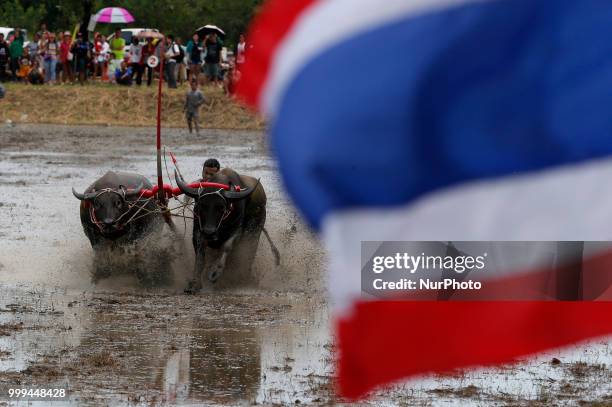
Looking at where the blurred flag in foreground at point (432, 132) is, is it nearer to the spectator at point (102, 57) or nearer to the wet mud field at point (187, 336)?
the wet mud field at point (187, 336)

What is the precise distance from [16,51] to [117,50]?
112 inches

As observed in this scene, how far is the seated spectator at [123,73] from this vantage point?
131ft

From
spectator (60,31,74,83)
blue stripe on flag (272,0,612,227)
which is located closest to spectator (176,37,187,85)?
spectator (60,31,74,83)

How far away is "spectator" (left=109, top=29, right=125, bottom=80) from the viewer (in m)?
38.9

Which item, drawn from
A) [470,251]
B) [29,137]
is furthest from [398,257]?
[29,137]

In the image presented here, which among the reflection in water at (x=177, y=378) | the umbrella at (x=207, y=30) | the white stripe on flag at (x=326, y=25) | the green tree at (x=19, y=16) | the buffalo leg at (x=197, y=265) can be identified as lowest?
the reflection in water at (x=177, y=378)

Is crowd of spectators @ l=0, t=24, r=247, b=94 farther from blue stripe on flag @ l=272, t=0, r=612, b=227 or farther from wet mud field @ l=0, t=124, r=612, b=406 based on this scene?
blue stripe on flag @ l=272, t=0, r=612, b=227

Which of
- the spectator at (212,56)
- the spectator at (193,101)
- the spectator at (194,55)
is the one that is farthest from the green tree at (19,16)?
the spectator at (193,101)

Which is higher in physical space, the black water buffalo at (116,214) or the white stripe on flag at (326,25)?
the black water buffalo at (116,214)

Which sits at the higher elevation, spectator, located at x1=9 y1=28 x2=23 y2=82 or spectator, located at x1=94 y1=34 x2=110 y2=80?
spectator, located at x1=94 y1=34 x2=110 y2=80

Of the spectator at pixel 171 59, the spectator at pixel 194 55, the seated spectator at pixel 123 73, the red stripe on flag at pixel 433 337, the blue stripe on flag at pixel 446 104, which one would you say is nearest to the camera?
the blue stripe on flag at pixel 446 104

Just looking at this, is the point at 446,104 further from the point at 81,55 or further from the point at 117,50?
the point at 117,50

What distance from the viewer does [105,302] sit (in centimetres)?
1393

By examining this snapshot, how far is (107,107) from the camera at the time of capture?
3903cm
